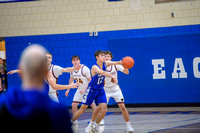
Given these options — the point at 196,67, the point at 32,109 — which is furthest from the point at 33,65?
the point at 196,67

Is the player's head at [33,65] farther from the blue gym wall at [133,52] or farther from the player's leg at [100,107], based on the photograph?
the blue gym wall at [133,52]

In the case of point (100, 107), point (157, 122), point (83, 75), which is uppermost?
point (83, 75)

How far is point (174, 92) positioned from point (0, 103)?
33.5ft

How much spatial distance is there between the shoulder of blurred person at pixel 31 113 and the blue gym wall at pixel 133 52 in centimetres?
1002

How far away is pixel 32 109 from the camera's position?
5.47 ft

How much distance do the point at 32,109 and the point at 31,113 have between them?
24mm

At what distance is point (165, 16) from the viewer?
37.9ft

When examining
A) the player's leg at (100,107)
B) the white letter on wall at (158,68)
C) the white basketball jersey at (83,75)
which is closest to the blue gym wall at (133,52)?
the white letter on wall at (158,68)

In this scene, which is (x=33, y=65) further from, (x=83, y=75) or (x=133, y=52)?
(x=133, y=52)

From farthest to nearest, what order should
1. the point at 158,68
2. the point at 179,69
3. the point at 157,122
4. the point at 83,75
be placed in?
the point at 158,68, the point at 179,69, the point at 83,75, the point at 157,122

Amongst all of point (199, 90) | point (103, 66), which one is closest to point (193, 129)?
point (103, 66)

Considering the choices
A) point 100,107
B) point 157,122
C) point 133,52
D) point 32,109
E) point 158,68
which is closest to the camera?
point 32,109

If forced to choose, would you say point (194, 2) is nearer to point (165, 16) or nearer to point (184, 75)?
point (165, 16)

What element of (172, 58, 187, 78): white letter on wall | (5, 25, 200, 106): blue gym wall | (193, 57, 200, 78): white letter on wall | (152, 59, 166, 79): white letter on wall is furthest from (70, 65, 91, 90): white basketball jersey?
(193, 57, 200, 78): white letter on wall
